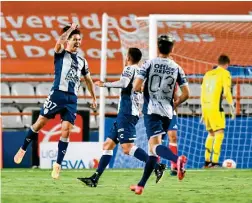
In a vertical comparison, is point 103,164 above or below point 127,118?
below

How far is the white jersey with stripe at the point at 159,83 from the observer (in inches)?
358

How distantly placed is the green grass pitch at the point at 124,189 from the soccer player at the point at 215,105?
96.4 inches

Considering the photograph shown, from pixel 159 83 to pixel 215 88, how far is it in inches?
253

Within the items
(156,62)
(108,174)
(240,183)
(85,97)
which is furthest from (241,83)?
(156,62)

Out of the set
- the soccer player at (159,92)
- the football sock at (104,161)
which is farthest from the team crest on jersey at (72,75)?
the soccer player at (159,92)

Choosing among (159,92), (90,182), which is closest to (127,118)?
(90,182)

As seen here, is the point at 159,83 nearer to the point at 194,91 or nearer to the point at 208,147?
the point at 208,147

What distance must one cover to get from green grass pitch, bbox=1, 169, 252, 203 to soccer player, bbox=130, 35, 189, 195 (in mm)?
502

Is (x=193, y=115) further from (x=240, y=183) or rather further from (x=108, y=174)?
(x=240, y=183)

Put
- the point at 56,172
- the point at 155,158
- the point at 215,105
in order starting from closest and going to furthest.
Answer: the point at 155,158 < the point at 56,172 < the point at 215,105

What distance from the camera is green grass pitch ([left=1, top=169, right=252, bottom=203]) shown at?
843 centimetres

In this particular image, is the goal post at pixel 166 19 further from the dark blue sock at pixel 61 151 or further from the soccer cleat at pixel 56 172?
the soccer cleat at pixel 56 172

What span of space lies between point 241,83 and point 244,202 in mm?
9630

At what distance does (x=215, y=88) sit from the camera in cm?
1546
